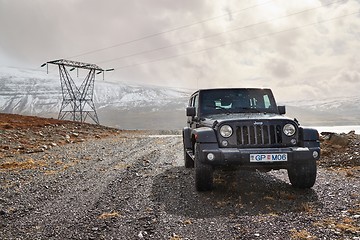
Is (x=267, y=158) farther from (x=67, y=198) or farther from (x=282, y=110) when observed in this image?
(x=67, y=198)

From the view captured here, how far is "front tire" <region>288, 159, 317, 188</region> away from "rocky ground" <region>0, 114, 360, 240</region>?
0.21 meters

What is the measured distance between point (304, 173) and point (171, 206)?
2.82m

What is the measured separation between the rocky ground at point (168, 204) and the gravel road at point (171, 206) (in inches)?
0.6

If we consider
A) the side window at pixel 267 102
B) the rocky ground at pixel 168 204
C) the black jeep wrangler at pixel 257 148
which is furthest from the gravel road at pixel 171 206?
the side window at pixel 267 102

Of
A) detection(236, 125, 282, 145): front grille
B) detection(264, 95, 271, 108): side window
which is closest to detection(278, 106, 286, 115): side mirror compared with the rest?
detection(264, 95, 271, 108): side window

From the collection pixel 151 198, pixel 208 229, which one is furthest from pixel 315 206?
pixel 151 198

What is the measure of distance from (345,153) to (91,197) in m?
8.66

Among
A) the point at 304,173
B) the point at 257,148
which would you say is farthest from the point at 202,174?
the point at 304,173

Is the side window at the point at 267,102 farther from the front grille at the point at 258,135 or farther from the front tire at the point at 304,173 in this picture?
the front tire at the point at 304,173

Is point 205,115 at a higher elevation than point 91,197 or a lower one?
higher

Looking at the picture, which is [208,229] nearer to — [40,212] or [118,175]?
[40,212]

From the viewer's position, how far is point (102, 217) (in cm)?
455

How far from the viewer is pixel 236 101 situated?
23.9 ft

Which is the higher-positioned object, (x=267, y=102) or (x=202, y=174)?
(x=267, y=102)
